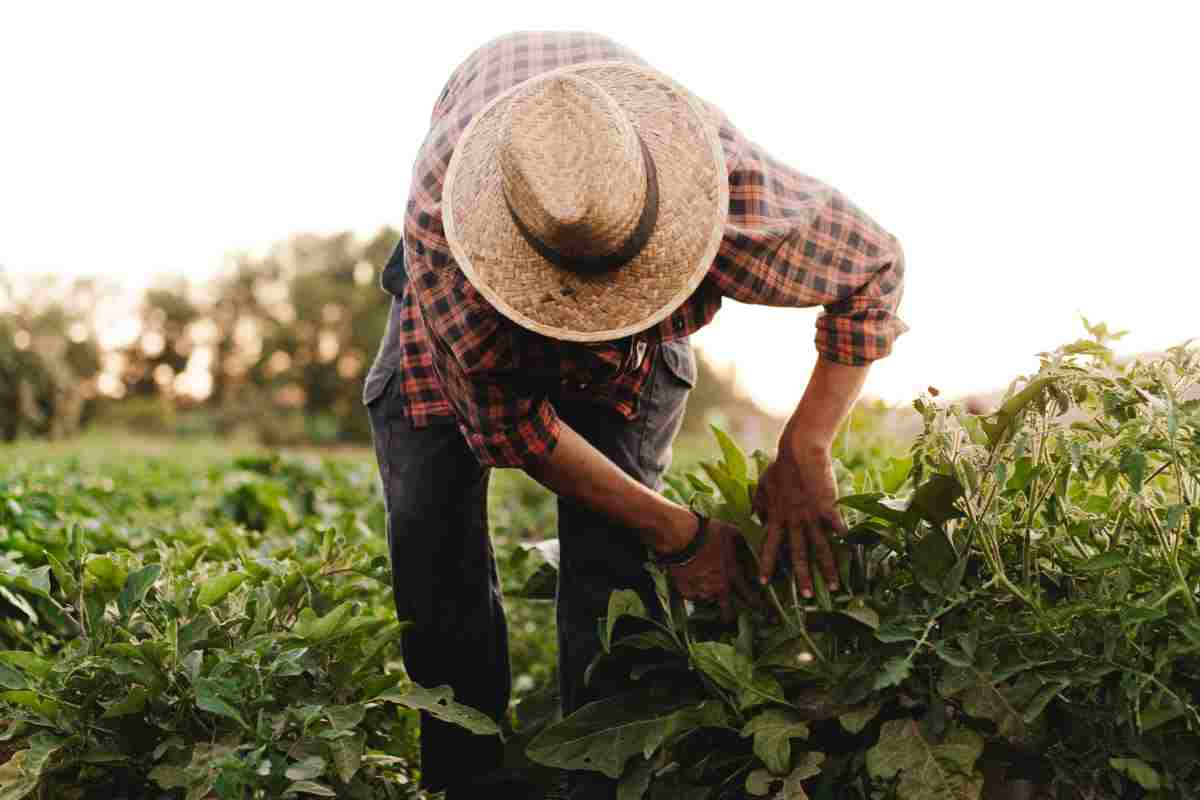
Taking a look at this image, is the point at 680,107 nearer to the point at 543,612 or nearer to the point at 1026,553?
the point at 1026,553

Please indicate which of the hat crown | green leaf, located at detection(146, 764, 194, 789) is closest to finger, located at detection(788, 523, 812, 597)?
the hat crown

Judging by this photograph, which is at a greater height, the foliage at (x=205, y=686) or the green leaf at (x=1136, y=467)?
→ the green leaf at (x=1136, y=467)

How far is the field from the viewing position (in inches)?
72.0

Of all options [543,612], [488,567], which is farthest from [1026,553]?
[543,612]

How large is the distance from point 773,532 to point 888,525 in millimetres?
254

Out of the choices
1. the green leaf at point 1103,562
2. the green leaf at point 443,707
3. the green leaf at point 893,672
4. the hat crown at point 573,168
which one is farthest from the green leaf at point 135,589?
the green leaf at point 1103,562

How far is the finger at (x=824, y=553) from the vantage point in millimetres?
2229

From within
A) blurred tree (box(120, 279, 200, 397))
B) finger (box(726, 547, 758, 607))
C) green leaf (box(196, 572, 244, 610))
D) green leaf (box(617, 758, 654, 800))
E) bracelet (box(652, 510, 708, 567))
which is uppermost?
bracelet (box(652, 510, 708, 567))

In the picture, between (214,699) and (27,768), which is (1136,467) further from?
(27,768)

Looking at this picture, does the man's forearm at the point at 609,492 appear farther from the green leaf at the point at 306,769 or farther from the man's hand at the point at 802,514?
the green leaf at the point at 306,769

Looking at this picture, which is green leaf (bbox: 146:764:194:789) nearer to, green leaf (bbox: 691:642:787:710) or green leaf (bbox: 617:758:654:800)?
green leaf (bbox: 617:758:654:800)

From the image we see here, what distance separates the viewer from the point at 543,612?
5.02 metres

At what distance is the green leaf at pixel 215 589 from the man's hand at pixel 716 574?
0.95m

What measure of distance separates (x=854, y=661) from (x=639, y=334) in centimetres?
79
